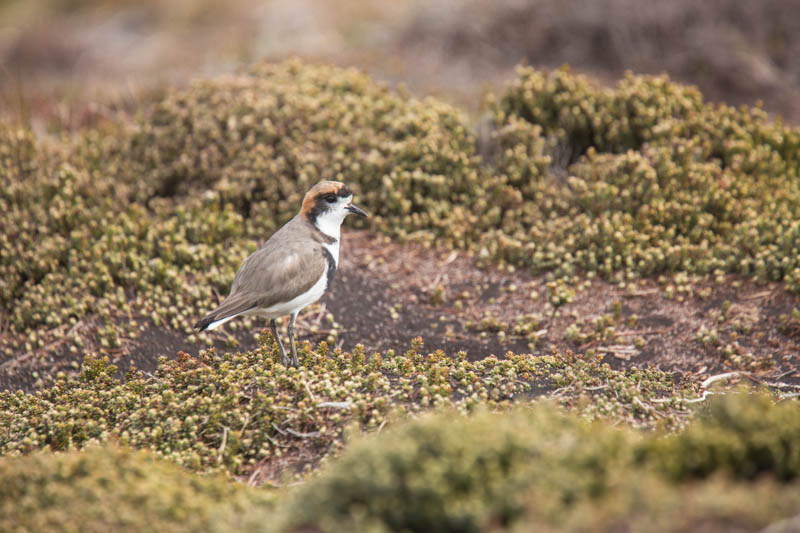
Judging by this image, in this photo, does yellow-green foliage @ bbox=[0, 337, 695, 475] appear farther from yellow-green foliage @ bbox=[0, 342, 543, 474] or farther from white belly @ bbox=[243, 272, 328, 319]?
white belly @ bbox=[243, 272, 328, 319]

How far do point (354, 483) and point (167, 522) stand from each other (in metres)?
1.13


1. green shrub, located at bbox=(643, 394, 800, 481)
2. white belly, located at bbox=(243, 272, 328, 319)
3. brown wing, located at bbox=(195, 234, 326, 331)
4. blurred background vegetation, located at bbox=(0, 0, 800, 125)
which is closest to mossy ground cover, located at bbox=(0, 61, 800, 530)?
green shrub, located at bbox=(643, 394, 800, 481)

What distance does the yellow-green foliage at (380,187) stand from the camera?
7812 mm

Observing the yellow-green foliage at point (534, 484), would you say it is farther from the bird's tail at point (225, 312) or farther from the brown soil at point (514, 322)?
the brown soil at point (514, 322)

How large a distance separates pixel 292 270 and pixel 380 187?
11.0 ft

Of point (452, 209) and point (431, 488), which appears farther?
point (452, 209)

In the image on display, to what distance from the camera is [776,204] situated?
27.6 ft

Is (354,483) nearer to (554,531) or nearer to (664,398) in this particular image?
(554,531)

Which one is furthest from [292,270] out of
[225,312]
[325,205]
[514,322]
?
[514,322]

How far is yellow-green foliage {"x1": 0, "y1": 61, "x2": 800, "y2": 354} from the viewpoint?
781 centimetres

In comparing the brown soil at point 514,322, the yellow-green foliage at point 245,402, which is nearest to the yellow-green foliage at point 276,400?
the yellow-green foliage at point 245,402

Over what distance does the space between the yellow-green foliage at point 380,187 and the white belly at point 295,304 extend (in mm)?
1458

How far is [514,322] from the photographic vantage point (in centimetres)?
748

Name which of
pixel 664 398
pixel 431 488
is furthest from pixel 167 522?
pixel 664 398
